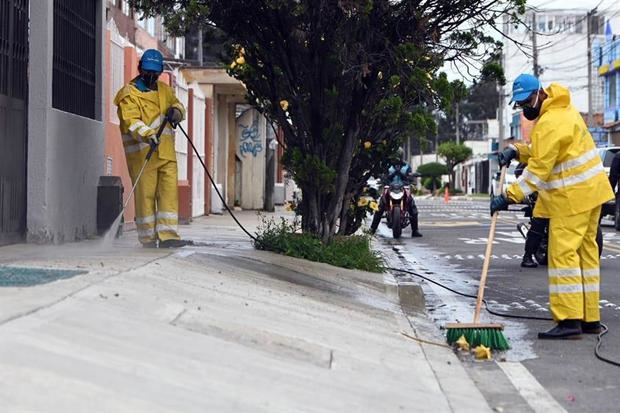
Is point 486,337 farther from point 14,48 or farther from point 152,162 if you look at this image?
point 14,48

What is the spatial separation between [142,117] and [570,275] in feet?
15.8

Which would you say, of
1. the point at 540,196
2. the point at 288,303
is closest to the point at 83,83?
the point at 288,303

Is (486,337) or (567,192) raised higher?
(567,192)

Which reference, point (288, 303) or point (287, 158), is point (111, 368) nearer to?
point (288, 303)

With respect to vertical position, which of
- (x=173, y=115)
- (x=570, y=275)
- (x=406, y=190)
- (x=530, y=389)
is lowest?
(x=530, y=389)

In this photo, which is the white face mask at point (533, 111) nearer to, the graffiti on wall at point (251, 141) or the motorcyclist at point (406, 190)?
the motorcyclist at point (406, 190)

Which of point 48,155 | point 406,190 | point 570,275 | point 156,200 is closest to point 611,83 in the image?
point 406,190

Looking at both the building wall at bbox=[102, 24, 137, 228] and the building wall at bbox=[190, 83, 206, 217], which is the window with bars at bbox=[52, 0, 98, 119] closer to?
the building wall at bbox=[102, 24, 137, 228]

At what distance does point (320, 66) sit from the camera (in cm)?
1165

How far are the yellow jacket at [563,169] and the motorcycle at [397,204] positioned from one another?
11838mm

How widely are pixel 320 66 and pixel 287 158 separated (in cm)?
109

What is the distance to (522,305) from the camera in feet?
33.4

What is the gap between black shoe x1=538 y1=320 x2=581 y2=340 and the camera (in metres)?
8.07

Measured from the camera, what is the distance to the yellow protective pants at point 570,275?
316 inches
